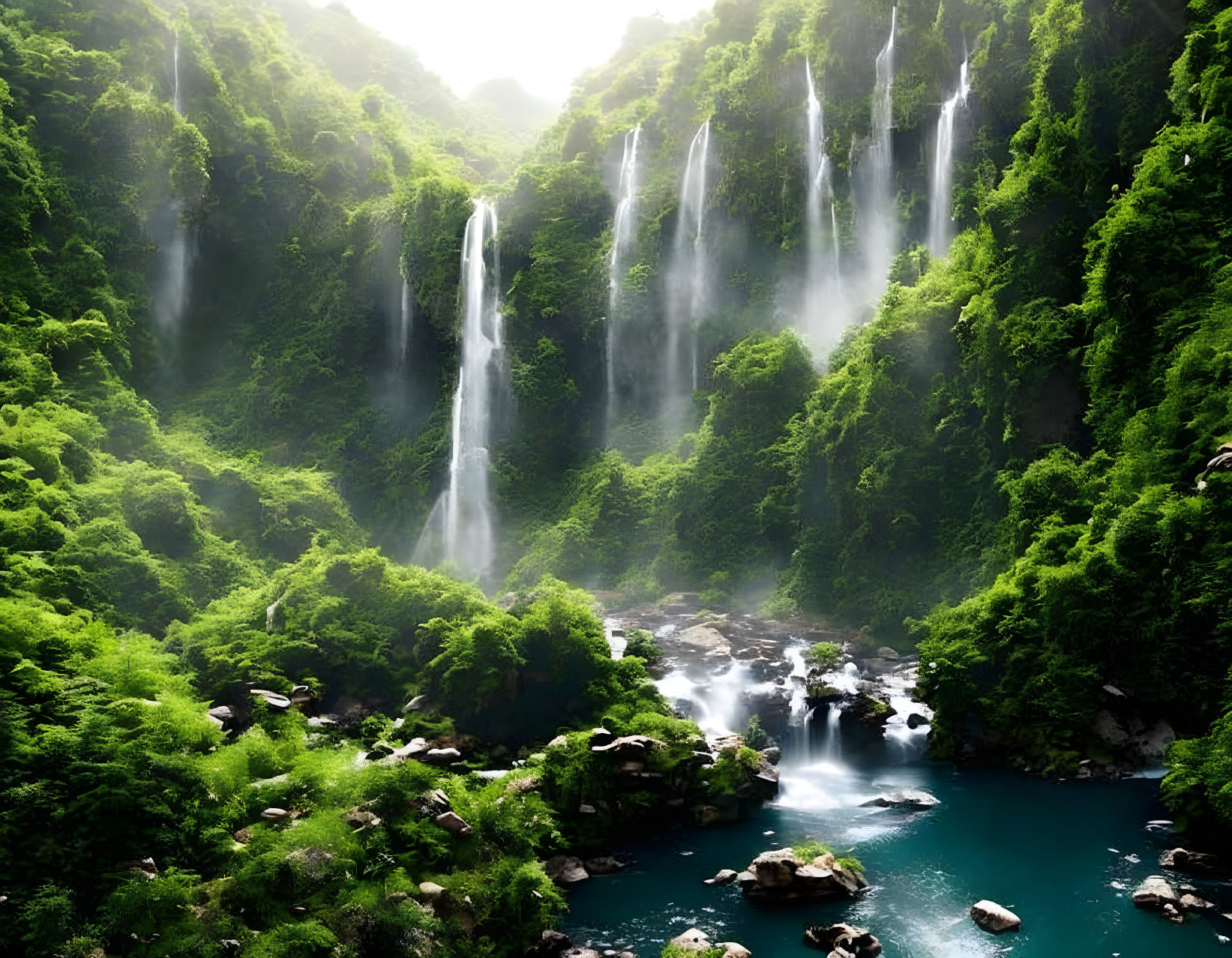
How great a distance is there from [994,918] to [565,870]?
609cm

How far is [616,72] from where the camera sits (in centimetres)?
5612

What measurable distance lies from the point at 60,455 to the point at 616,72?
42.3 m

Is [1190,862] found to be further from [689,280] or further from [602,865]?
[689,280]

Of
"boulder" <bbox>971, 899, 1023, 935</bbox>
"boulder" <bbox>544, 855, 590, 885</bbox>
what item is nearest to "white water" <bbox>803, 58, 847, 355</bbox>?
"boulder" <bbox>544, 855, 590, 885</bbox>

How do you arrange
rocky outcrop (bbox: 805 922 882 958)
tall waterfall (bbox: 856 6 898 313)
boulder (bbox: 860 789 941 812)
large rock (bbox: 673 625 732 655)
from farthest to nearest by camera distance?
tall waterfall (bbox: 856 6 898 313) < large rock (bbox: 673 625 732 655) < boulder (bbox: 860 789 941 812) < rocky outcrop (bbox: 805 922 882 958)

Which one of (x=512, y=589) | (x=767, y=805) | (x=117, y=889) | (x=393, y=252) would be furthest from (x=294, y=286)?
(x=117, y=889)

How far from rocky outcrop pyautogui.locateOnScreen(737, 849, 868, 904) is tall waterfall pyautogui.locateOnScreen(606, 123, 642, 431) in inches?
1078

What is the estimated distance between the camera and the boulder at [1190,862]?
43.5 feet

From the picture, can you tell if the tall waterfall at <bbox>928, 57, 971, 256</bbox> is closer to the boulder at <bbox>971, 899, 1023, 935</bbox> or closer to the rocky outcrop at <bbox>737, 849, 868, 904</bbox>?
the rocky outcrop at <bbox>737, 849, 868, 904</bbox>

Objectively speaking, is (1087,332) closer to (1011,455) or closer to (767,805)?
(1011,455)

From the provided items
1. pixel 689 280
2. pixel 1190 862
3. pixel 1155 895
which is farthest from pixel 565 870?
pixel 689 280

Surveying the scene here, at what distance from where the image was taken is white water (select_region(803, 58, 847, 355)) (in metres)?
35.8

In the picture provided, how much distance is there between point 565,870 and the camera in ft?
46.8

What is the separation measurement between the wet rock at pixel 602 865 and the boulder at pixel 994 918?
5.23 m
